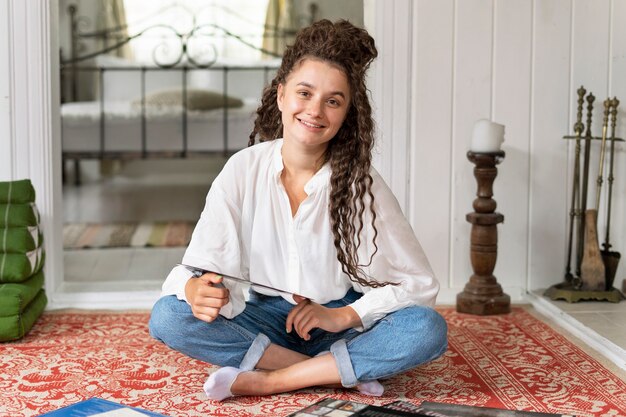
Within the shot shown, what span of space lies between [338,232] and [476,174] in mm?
1024

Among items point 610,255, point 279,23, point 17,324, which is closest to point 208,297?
point 17,324

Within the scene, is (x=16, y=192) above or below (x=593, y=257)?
above

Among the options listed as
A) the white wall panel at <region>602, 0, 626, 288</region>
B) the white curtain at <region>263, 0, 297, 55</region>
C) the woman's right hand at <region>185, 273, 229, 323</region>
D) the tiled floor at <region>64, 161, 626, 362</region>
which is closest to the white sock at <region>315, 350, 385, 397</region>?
the woman's right hand at <region>185, 273, 229, 323</region>

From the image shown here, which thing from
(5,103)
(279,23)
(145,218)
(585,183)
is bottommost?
(145,218)

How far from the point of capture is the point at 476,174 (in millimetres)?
2930

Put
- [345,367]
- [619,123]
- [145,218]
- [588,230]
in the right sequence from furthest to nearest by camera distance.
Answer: [145,218] < [619,123] < [588,230] < [345,367]

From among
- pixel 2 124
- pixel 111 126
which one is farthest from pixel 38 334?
pixel 111 126

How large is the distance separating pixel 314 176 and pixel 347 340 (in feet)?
1.24

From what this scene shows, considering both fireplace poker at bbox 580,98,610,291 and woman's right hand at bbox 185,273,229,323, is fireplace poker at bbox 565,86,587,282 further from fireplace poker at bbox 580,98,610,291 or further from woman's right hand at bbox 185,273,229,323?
woman's right hand at bbox 185,273,229,323

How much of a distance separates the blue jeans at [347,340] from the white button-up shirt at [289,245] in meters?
0.03

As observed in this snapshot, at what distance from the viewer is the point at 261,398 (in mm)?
2008

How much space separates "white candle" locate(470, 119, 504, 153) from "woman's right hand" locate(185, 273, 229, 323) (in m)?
1.27

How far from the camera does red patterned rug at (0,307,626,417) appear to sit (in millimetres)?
1979

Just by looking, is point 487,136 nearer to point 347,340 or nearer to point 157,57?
point 347,340
